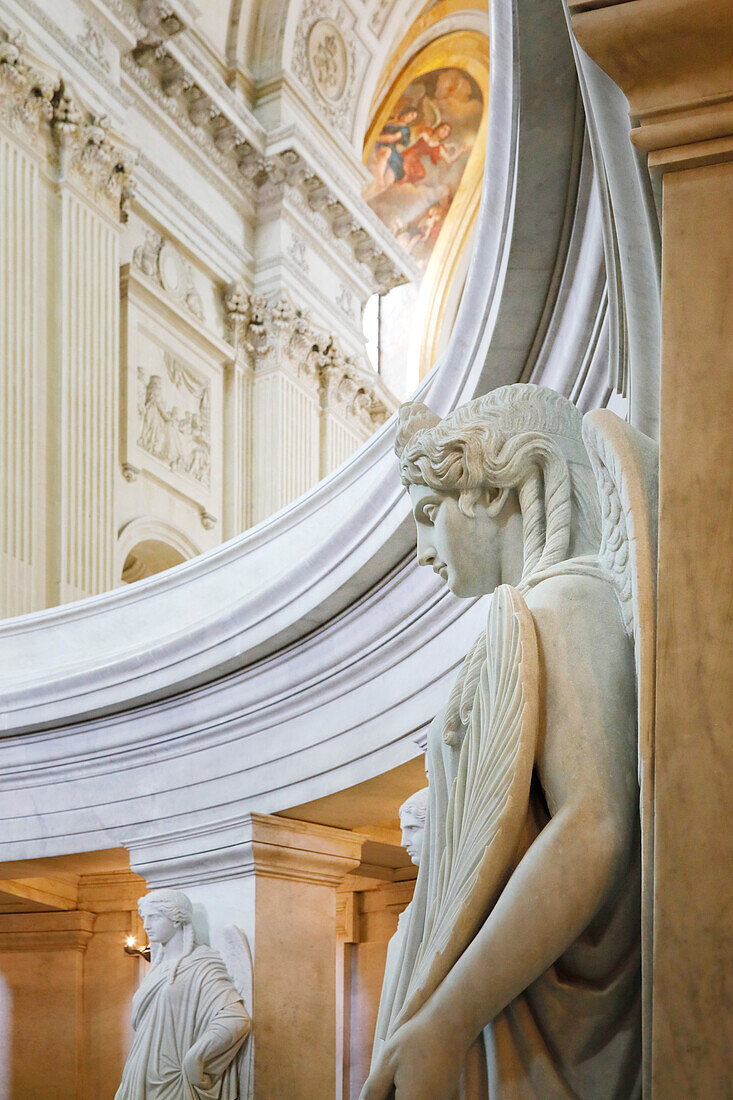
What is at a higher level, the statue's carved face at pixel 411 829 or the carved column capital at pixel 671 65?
the carved column capital at pixel 671 65

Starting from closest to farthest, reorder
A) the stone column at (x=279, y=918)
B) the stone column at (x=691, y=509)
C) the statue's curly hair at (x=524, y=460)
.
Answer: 1. the stone column at (x=691, y=509)
2. the statue's curly hair at (x=524, y=460)
3. the stone column at (x=279, y=918)

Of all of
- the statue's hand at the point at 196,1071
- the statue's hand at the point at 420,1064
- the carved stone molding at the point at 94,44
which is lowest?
the statue's hand at the point at 196,1071

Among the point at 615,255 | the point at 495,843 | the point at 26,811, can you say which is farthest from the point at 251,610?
the point at 495,843

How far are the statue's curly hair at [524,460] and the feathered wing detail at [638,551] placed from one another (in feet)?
0.47

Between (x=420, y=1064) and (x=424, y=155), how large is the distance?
22571 mm

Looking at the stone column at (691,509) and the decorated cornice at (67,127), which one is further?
the decorated cornice at (67,127)

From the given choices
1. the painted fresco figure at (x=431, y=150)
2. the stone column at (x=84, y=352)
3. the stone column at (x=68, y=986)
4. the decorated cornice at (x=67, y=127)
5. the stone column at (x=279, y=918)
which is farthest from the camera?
the painted fresco figure at (x=431, y=150)

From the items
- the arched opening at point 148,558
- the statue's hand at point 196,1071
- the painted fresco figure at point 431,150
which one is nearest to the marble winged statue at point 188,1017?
the statue's hand at point 196,1071

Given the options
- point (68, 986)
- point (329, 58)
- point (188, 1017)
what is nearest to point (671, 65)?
point (188, 1017)

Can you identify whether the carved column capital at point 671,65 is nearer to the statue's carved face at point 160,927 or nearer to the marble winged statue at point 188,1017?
the marble winged statue at point 188,1017

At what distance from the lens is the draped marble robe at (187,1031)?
22.4 feet

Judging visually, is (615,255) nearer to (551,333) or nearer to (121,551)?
(551,333)

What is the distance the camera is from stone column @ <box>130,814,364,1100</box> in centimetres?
707

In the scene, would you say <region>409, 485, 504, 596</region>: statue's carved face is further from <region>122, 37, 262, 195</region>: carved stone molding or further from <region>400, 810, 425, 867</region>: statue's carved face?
<region>122, 37, 262, 195</region>: carved stone molding
